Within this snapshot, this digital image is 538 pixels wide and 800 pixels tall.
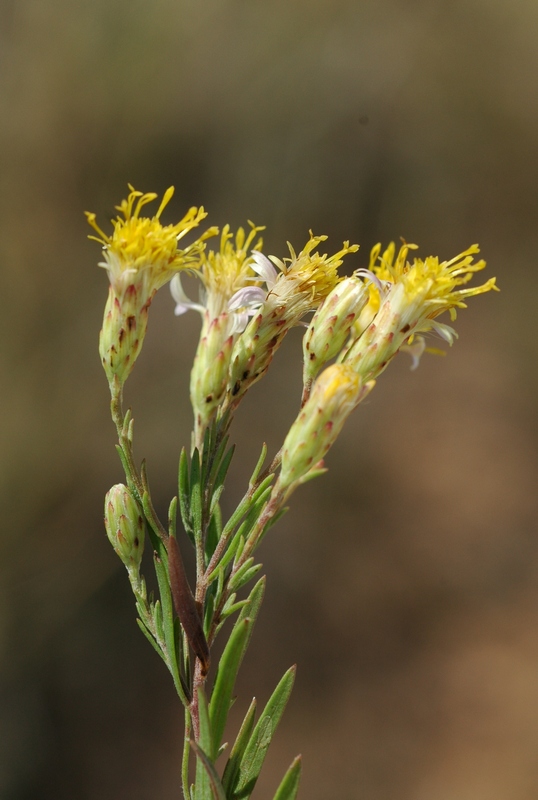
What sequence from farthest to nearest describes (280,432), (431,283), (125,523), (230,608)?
(280,432) → (431,283) → (125,523) → (230,608)

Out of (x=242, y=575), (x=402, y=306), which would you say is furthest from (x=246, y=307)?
(x=242, y=575)

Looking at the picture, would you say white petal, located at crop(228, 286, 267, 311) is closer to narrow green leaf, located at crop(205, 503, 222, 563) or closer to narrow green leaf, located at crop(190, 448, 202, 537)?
narrow green leaf, located at crop(190, 448, 202, 537)

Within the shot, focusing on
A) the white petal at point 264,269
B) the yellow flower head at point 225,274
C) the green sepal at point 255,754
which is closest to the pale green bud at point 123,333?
the yellow flower head at point 225,274

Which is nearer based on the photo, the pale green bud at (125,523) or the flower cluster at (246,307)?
the pale green bud at (125,523)

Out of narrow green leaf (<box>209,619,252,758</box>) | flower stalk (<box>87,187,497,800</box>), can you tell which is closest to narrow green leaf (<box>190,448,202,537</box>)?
flower stalk (<box>87,187,497,800</box>)

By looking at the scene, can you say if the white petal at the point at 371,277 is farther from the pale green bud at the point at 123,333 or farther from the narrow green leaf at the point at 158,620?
the narrow green leaf at the point at 158,620

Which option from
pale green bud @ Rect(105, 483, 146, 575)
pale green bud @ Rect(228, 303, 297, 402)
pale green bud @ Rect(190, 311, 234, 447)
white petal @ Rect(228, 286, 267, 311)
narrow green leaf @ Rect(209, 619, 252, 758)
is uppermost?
white petal @ Rect(228, 286, 267, 311)

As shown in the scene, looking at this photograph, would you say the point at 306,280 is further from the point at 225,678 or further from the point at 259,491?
the point at 225,678
